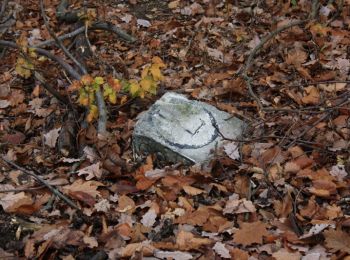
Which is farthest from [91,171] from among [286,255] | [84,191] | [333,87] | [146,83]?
[333,87]

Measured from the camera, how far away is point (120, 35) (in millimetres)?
6344

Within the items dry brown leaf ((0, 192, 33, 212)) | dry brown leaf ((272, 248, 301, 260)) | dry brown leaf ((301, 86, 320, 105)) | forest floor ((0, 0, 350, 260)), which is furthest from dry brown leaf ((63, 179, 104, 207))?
dry brown leaf ((301, 86, 320, 105))

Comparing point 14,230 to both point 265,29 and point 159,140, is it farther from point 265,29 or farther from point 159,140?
point 265,29

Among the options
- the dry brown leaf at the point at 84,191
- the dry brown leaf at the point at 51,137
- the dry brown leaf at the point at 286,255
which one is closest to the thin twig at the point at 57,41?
the dry brown leaf at the point at 51,137

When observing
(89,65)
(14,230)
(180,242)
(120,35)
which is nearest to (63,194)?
(14,230)

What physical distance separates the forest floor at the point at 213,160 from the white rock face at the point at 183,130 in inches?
4.8

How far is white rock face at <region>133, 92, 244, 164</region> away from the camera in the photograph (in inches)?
163

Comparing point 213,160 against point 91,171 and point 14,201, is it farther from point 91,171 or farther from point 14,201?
point 14,201

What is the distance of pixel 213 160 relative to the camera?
4.03 m

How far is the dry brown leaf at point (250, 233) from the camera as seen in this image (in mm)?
3215

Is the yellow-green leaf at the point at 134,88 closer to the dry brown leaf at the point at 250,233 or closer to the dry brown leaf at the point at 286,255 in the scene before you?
the dry brown leaf at the point at 250,233

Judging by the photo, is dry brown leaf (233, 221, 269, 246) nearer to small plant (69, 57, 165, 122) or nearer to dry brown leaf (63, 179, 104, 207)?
dry brown leaf (63, 179, 104, 207)

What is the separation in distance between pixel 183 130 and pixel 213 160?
414 millimetres

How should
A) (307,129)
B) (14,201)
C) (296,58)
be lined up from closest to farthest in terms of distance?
(14,201) → (307,129) → (296,58)
